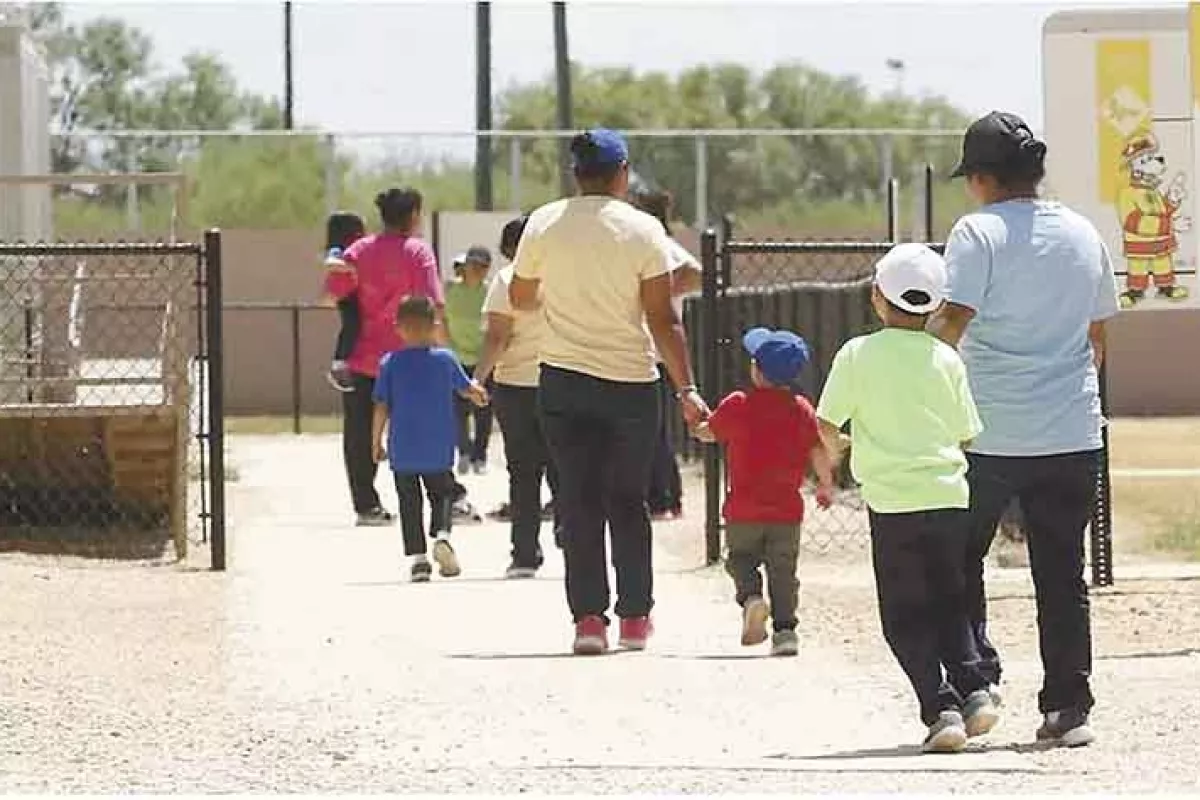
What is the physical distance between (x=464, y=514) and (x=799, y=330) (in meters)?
3.98

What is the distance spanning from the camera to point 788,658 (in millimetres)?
10820

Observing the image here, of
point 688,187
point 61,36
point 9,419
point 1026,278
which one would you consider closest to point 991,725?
point 1026,278

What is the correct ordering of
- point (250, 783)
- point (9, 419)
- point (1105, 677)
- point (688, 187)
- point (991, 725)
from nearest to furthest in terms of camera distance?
1. point (250, 783)
2. point (991, 725)
3. point (1105, 677)
4. point (9, 419)
5. point (688, 187)

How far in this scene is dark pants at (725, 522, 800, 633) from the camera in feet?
35.8

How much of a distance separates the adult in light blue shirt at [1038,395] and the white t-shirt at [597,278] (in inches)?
82.4

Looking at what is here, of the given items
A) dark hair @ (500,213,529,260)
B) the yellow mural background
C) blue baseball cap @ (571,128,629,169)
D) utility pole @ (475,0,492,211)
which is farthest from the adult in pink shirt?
utility pole @ (475,0,492,211)

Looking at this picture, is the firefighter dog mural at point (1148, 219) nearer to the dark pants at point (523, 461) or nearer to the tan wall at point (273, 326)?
the dark pants at point (523, 461)

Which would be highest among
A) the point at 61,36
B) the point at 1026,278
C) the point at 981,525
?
the point at 61,36

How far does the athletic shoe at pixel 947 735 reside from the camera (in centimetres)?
845

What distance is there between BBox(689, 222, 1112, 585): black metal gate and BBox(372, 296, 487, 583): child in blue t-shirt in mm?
1342

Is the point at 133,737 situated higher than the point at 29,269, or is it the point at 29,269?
the point at 29,269

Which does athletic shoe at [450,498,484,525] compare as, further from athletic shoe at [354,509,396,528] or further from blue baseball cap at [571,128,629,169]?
blue baseball cap at [571,128,629,169]

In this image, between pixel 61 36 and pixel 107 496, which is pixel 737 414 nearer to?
pixel 107 496

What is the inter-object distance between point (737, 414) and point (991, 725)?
255 cm
